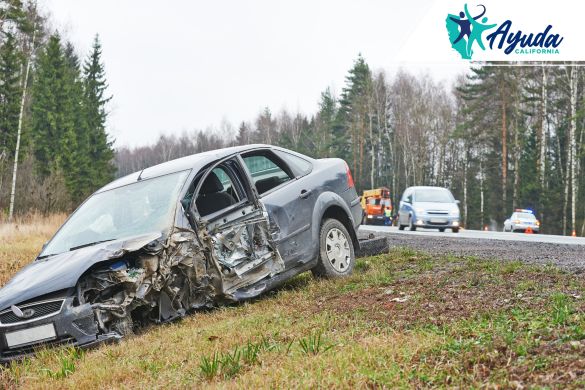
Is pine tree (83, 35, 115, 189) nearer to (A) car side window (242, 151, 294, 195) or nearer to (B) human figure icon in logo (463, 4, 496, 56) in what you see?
(B) human figure icon in logo (463, 4, 496, 56)

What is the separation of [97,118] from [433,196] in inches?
1338

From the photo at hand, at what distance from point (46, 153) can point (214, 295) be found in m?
39.5

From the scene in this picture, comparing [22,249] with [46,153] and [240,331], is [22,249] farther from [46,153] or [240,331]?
[46,153]

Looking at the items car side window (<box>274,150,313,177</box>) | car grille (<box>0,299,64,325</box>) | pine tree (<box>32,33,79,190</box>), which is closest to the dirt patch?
car side window (<box>274,150,313,177</box>)

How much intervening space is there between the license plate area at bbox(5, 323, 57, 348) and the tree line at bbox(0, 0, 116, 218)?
1985 cm

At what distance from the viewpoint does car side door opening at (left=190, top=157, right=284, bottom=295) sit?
17.9ft

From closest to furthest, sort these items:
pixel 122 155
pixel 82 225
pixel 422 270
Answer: pixel 82 225
pixel 422 270
pixel 122 155

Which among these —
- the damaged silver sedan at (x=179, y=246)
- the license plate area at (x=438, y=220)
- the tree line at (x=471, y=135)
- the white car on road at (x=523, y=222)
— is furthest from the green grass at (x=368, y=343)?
the tree line at (x=471, y=135)

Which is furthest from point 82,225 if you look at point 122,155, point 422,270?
point 122,155

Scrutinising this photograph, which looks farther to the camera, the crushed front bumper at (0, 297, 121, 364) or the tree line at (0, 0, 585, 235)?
the tree line at (0, 0, 585, 235)

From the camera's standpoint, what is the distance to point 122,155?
10469 cm

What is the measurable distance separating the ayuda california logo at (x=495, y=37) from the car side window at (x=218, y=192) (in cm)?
2197

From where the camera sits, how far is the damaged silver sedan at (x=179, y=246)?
15.1ft

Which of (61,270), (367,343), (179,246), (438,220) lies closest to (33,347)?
(61,270)
